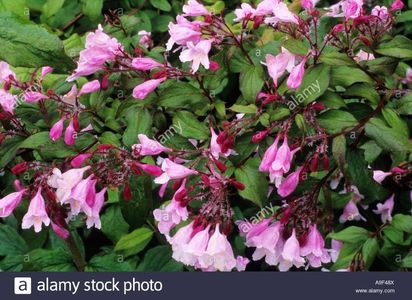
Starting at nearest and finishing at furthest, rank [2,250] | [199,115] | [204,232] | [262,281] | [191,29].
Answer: [204,232] < [191,29] < [199,115] < [262,281] < [2,250]

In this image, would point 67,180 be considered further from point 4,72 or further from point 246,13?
point 246,13

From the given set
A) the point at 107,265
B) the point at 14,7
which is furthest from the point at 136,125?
the point at 14,7

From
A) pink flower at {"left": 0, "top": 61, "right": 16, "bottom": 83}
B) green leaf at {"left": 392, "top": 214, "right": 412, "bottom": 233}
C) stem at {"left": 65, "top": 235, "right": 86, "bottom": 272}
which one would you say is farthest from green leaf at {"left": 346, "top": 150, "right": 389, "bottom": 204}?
pink flower at {"left": 0, "top": 61, "right": 16, "bottom": 83}

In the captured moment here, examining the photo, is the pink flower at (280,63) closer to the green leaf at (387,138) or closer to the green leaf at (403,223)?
the green leaf at (387,138)

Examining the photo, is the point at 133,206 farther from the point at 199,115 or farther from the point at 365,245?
the point at 365,245

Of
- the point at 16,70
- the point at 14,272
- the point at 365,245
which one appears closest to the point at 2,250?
the point at 14,272

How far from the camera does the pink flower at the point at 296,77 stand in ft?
5.58

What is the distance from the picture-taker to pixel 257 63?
6.26 feet

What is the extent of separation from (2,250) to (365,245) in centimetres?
117

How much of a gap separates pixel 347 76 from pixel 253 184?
0.35 metres

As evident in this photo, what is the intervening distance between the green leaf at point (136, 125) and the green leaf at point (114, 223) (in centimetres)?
59

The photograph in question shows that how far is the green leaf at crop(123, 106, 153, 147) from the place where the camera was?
1.82m

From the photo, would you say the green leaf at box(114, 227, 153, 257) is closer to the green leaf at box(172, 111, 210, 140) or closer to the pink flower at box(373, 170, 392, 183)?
the green leaf at box(172, 111, 210, 140)

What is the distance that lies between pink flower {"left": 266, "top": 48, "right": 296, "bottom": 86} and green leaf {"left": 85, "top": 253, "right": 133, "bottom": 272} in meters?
0.83
